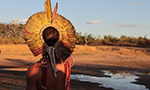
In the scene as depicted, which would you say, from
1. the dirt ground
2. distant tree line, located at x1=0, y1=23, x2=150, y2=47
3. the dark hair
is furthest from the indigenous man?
distant tree line, located at x1=0, y1=23, x2=150, y2=47

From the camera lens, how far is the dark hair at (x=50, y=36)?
1.88 metres

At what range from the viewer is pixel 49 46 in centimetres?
191

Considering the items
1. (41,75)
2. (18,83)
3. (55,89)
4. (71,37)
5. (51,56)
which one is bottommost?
(18,83)

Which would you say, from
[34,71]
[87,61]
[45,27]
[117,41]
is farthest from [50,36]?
[117,41]

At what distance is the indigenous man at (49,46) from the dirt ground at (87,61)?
672cm

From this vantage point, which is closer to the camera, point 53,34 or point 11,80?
point 53,34

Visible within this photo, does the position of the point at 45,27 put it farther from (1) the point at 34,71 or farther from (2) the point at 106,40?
(2) the point at 106,40

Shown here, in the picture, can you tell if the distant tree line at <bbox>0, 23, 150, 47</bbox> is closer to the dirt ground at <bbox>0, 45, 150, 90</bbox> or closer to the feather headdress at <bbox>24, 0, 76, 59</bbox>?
the dirt ground at <bbox>0, 45, 150, 90</bbox>

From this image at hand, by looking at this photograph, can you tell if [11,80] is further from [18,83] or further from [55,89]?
[55,89]

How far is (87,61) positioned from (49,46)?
54.7 ft

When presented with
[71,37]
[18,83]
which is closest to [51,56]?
[71,37]

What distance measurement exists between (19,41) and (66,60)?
2979cm

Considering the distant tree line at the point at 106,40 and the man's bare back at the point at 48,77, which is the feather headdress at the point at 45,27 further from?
the distant tree line at the point at 106,40

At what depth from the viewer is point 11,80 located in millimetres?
9734
